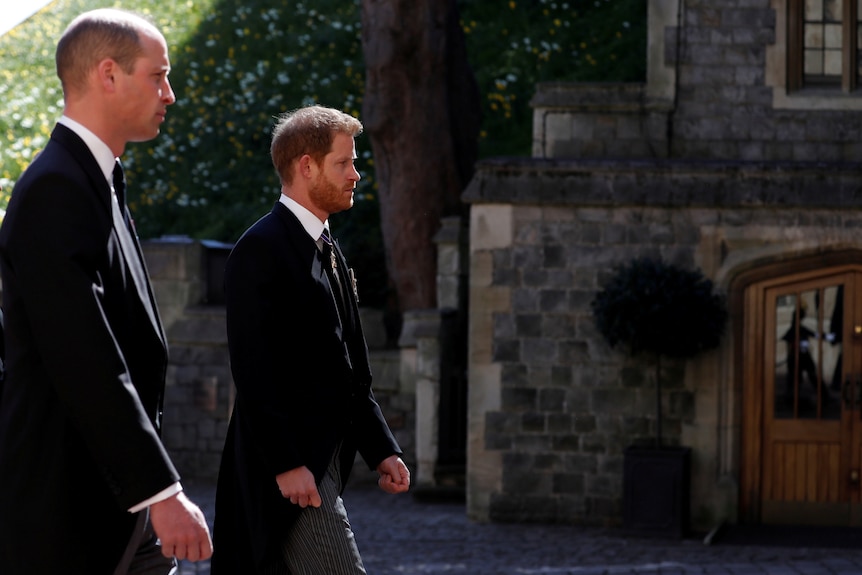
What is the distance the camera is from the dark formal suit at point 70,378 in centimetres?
313

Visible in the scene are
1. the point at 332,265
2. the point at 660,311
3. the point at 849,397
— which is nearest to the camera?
the point at 332,265

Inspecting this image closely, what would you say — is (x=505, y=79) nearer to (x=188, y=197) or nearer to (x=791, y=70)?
(x=188, y=197)

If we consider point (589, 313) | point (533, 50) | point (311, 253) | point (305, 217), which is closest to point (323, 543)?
point (311, 253)

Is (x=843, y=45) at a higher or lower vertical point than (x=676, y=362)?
higher

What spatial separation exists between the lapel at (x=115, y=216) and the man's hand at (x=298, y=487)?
0.91 metres

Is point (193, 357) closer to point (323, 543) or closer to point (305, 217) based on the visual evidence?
point (305, 217)

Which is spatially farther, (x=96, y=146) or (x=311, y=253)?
(x=311, y=253)

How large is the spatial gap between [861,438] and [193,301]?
6.59 m

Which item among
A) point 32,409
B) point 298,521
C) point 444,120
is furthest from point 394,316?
point 32,409

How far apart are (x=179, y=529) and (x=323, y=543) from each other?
119 cm

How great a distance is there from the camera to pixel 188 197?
67.1ft

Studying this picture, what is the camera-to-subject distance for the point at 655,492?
1183 centimetres

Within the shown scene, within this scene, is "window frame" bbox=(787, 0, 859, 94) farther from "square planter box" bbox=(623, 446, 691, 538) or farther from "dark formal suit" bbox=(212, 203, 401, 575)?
"dark formal suit" bbox=(212, 203, 401, 575)

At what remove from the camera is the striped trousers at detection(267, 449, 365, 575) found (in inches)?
168
